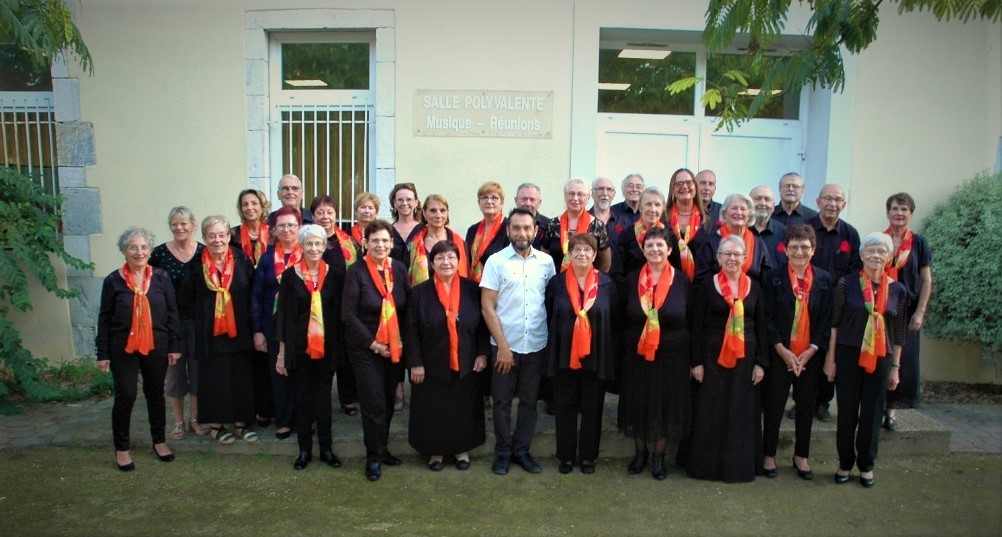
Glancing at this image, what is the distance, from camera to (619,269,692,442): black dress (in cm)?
461

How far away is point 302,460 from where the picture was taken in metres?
4.87

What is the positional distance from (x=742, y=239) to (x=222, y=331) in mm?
3665

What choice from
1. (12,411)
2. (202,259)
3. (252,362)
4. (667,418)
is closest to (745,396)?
(667,418)

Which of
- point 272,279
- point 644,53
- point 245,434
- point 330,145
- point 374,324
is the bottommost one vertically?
point 245,434

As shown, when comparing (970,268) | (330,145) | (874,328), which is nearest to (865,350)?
(874,328)

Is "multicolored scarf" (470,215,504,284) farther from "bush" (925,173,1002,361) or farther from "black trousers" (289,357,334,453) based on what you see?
"bush" (925,173,1002,361)

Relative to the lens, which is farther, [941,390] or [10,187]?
[941,390]

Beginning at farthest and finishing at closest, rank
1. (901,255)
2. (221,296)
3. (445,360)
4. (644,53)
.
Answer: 1. (644,53)
2. (901,255)
3. (221,296)
4. (445,360)

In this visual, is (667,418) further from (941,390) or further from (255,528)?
(941,390)

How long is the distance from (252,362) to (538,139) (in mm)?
3540

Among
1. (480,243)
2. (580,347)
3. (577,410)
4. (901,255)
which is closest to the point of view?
(580,347)

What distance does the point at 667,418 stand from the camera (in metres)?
4.67

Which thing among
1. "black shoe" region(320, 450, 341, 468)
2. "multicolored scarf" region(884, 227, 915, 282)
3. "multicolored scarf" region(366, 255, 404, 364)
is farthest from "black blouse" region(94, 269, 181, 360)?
"multicolored scarf" region(884, 227, 915, 282)

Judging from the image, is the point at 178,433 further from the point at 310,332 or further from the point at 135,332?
the point at 310,332
